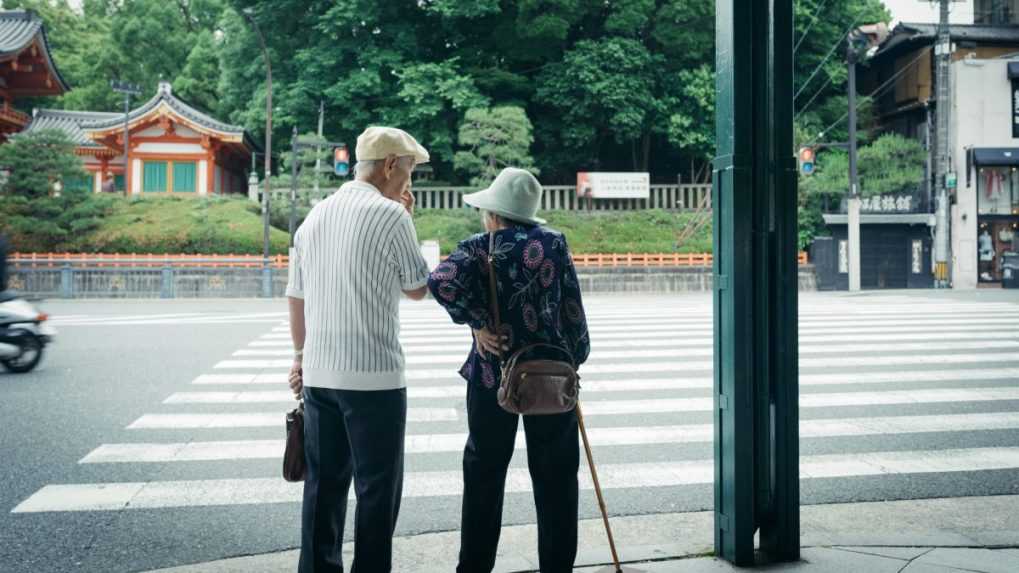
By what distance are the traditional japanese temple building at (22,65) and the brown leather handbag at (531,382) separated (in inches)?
1062

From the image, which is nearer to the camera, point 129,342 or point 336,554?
point 336,554

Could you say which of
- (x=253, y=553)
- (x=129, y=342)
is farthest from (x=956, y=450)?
(x=129, y=342)

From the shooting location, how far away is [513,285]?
2830 millimetres

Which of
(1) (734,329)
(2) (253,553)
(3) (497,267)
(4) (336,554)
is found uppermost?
(3) (497,267)

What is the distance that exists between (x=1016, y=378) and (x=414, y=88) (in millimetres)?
23511

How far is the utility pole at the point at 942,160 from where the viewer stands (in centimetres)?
2617

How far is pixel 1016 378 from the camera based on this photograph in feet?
27.5

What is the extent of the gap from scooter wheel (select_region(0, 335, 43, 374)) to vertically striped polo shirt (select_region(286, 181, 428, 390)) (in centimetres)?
789

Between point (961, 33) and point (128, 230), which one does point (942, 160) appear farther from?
point (128, 230)

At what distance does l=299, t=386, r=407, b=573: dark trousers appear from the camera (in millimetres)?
2652

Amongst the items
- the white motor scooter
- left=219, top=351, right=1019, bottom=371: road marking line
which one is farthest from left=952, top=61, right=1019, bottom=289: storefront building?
the white motor scooter

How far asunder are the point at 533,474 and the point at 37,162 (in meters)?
26.6

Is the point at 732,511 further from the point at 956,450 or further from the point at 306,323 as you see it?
the point at 956,450

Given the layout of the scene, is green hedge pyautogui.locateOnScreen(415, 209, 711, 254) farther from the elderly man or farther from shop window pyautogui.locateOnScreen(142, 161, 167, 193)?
the elderly man
